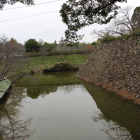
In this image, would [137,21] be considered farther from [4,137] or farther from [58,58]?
[4,137]

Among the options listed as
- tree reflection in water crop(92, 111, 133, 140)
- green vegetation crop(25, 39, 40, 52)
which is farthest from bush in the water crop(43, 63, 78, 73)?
tree reflection in water crop(92, 111, 133, 140)

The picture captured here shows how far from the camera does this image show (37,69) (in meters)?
28.9

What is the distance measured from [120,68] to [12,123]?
8.28m

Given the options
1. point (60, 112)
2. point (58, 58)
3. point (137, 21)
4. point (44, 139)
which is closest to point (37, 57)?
point (58, 58)

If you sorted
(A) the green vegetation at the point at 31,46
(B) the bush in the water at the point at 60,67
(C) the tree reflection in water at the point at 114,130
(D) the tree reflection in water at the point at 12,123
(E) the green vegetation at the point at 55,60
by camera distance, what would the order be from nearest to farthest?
(C) the tree reflection in water at the point at 114,130
(D) the tree reflection in water at the point at 12,123
(B) the bush in the water at the point at 60,67
(E) the green vegetation at the point at 55,60
(A) the green vegetation at the point at 31,46

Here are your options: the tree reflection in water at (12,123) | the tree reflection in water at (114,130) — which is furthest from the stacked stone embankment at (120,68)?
the tree reflection in water at (12,123)

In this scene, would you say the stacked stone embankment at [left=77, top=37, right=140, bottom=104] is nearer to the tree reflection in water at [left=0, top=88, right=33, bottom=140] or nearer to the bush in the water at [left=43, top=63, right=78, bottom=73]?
the tree reflection in water at [left=0, top=88, right=33, bottom=140]

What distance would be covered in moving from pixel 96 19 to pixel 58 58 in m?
30.8

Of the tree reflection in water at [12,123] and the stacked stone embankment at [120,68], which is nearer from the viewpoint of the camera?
the tree reflection in water at [12,123]

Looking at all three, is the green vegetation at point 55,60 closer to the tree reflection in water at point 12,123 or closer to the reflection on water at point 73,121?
the tree reflection in water at point 12,123

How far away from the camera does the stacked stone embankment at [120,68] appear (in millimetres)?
9602

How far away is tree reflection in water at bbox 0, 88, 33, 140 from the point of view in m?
5.88

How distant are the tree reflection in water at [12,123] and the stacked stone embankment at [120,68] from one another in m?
5.97

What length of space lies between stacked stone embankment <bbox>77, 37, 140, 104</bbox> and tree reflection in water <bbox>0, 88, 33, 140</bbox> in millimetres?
5974
